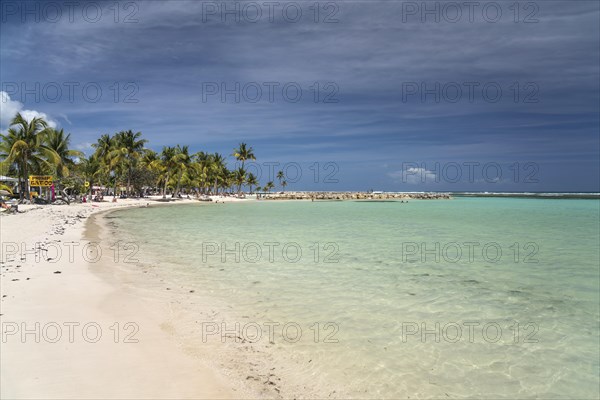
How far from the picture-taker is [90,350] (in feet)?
17.1

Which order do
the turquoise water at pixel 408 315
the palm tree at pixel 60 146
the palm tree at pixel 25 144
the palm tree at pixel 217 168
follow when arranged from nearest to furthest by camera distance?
the turquoise water at pixel 408 315, the palm tree at pixel 25 144, the palm tree at pixel 60 146, the palm tree at pixel 217 168

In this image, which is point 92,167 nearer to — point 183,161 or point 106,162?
point 106,162

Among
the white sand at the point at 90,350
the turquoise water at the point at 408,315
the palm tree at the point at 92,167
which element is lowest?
the turquoise water at the point at 408,315

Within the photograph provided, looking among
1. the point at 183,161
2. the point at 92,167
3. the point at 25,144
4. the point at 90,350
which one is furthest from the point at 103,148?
the point at 90,350

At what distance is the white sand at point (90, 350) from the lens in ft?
14.0

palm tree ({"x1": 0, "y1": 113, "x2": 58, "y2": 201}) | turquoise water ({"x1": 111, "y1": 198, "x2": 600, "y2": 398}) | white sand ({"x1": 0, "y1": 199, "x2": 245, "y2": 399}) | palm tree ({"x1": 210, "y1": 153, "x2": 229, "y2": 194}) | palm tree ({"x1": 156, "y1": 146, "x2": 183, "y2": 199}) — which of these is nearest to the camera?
white sand ({"x1": 0, "y1": 199, "x2": 245, "y2": 399})

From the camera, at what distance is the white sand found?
4.26 metres

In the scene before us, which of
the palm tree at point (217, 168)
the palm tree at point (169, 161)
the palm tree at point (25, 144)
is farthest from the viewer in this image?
the palm tree at point (217, 168)

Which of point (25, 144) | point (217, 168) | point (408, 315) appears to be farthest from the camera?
point (217, 168)

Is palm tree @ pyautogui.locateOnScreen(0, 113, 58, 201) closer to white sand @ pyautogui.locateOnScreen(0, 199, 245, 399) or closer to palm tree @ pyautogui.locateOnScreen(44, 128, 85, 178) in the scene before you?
palm tree @ pyautogui.locateOnScreen(44, 128, 85, 178)

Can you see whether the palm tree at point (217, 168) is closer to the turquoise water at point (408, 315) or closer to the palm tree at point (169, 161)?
the palm tree at point (169, 161)

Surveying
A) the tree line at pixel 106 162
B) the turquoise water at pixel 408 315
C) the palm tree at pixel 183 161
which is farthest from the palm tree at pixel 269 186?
the turquoise water at pixel 408 315

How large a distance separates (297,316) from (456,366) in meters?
3.18

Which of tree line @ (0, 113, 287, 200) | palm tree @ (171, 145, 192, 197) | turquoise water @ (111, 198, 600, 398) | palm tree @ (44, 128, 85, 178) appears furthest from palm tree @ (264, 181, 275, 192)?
turquoise water @ (111, 198, 600, 398)
